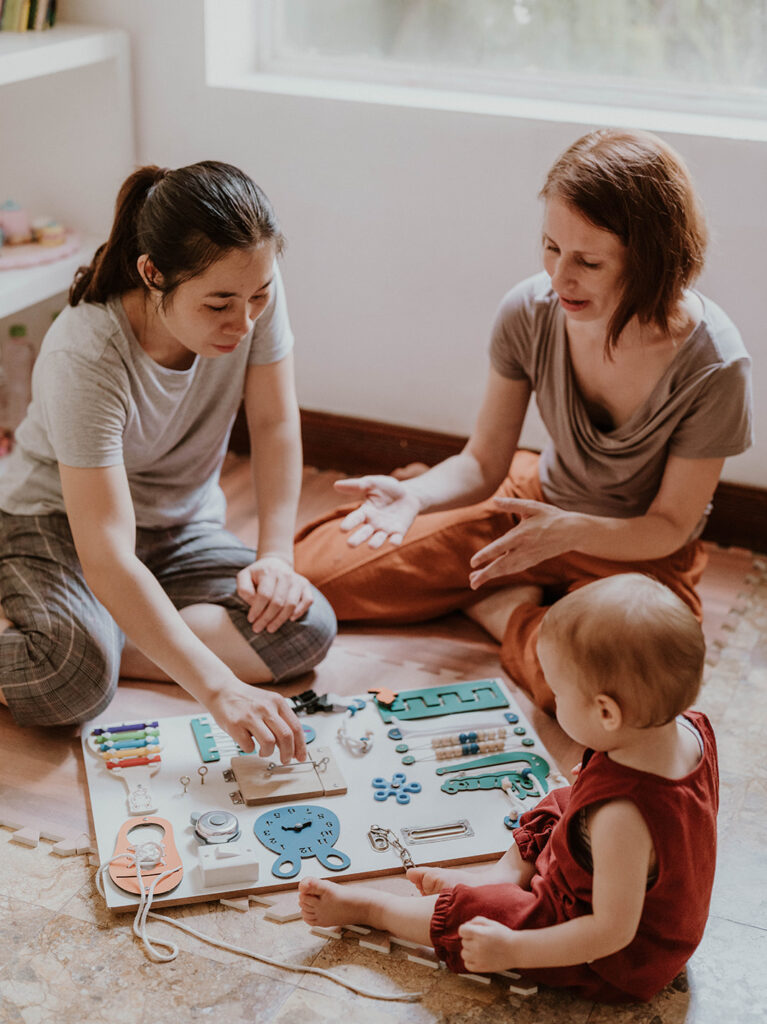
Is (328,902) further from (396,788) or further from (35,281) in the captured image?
(35,281)

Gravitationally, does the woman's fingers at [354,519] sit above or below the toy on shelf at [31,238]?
below

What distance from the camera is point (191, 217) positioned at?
1344 millimetres

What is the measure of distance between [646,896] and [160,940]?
0.51m

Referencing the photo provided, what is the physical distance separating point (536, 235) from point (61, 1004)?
1448mm

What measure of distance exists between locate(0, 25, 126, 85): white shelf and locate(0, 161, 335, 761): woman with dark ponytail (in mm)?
597

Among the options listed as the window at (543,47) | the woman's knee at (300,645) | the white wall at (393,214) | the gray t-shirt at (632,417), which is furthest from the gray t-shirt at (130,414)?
the window at (543,47)

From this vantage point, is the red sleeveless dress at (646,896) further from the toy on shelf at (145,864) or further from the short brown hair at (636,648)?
the toy on shelf at (145,864)

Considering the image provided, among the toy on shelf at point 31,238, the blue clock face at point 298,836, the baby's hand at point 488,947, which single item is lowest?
the blue clock face at point 298,836

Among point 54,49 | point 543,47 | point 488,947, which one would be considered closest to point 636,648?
point 488,947

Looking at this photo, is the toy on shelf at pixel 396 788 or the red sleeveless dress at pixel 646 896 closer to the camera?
the red sleeveless dress at pixel 646 896

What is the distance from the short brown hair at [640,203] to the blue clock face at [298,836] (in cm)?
75

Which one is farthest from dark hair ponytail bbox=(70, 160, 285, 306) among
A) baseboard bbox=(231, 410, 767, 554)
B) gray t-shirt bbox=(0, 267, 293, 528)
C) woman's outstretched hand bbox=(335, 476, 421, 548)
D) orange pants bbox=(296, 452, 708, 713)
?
baseboard bbox=(231, 410, 767, 554)

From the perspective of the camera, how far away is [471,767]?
4.98 feet

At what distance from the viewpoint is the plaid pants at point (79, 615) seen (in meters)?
1.53
